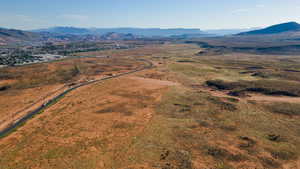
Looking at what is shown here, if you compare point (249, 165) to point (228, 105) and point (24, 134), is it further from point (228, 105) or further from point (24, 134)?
point (24, 134)

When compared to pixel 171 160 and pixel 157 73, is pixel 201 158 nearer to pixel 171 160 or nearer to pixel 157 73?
pixel 171 160

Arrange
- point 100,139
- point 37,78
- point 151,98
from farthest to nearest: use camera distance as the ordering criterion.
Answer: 1. point 37,78
2. point 151,98
3. point 100,139

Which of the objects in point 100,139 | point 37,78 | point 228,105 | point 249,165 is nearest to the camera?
point 249,165

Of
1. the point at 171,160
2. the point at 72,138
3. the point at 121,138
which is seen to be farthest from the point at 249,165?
the point at 72,138

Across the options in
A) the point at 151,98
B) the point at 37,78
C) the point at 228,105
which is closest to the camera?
the point at 228,105

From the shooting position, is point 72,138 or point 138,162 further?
point 72,138

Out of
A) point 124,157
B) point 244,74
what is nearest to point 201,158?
point 124,157
